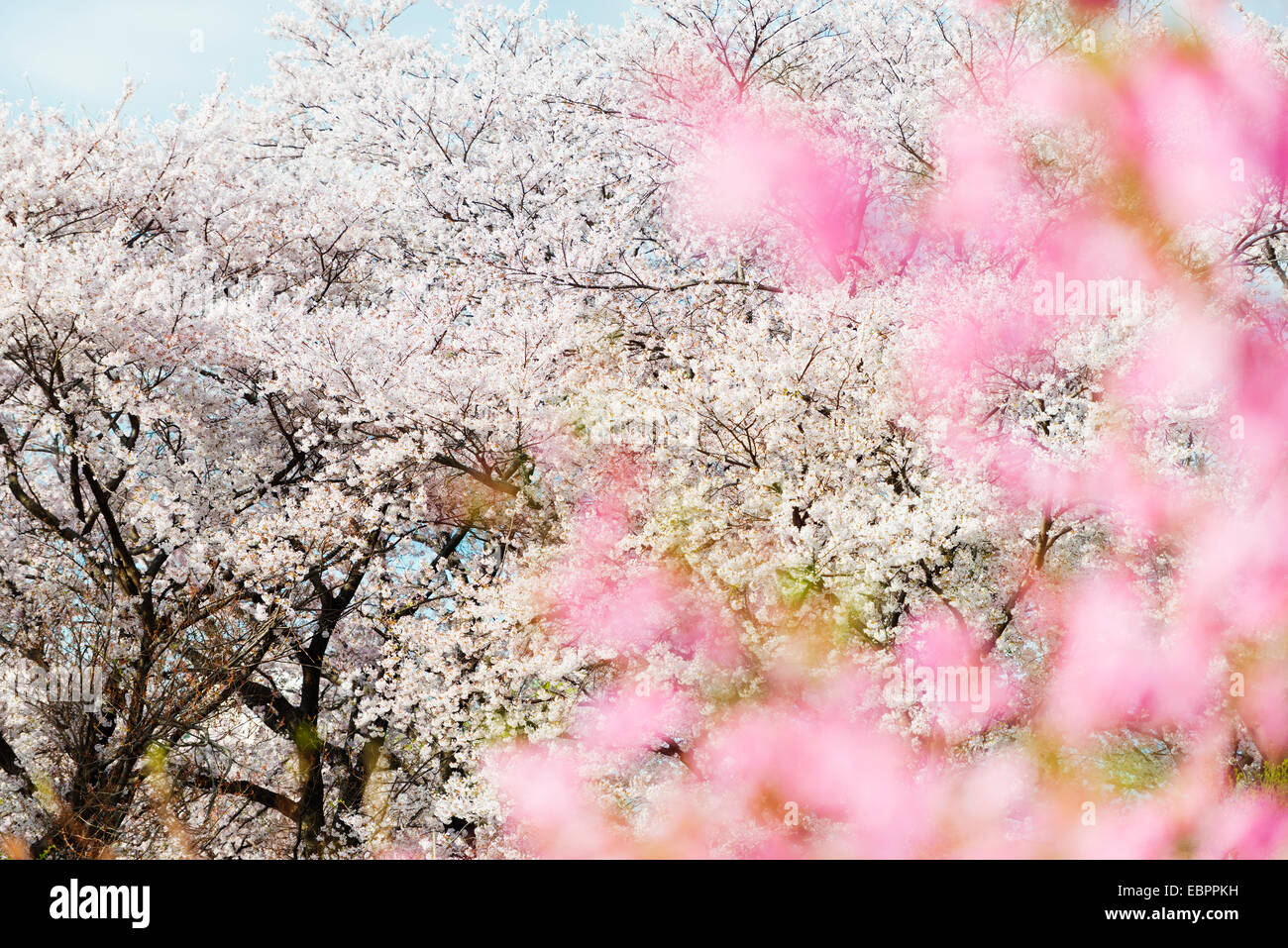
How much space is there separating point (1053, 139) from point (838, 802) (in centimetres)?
765

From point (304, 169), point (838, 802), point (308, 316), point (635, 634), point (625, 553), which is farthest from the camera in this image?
point (304, 169)

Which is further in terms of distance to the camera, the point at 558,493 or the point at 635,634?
the point at 558,493

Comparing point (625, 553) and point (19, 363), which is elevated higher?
point (19, 363)

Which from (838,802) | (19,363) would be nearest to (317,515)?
(19,363)

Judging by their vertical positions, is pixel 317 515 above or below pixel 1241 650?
above

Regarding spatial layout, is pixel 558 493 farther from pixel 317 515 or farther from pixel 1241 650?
pixel 1241 650

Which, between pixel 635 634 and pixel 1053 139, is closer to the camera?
pixel 635 634

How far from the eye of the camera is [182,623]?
827cm

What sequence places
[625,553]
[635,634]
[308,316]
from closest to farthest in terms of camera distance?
[635,634], [625,553], [308,316]

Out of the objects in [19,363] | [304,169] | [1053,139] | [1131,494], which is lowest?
[1131,494]

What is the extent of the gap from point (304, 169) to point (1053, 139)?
41.7 feet

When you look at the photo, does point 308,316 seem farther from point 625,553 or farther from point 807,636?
point 807,636

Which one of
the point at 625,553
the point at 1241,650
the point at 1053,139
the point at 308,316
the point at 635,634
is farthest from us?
the point at 308,316

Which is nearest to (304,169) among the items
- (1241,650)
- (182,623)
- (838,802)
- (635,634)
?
(182,623)
